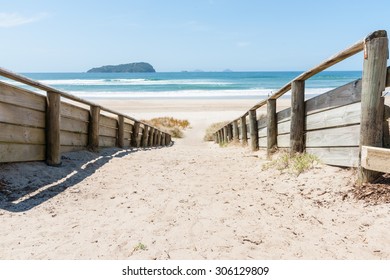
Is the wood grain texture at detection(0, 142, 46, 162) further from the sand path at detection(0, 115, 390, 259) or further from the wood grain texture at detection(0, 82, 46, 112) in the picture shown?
the wood grain texture at detection(0, 82, 46, 112)

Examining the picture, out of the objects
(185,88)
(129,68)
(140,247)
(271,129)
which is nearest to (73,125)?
(271,129)

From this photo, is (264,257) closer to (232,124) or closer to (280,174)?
(280,174)

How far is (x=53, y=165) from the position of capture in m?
5.47

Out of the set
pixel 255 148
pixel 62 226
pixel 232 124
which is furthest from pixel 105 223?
pixel 232 124

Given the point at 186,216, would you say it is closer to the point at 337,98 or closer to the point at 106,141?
the point at 337,98

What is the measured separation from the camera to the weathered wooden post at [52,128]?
5438 millimetres

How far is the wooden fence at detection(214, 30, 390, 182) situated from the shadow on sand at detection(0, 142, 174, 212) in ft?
10.9

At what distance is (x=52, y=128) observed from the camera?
5430 mm

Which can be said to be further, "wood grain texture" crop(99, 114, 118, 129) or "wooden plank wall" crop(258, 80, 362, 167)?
"wood grain texture" crop(99, 114, 118, 129)

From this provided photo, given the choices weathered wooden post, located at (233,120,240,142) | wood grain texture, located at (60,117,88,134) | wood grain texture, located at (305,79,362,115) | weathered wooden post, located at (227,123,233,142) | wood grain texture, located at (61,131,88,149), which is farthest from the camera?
weathered wooden post, located at (227,123,233,142)

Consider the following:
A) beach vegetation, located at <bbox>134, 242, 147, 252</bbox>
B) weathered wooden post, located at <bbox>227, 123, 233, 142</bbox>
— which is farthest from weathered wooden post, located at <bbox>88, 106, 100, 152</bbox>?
weathered wooden post, located at <bbox>227, 123, 233, 142</bbox>

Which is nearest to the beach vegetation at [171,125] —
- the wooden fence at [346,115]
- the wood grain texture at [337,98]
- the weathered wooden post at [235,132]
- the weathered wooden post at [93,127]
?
the weathered wooden post at [235,132]

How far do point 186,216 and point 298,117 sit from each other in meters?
2.69

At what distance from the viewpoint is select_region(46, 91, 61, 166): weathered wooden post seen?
5.44 meters
